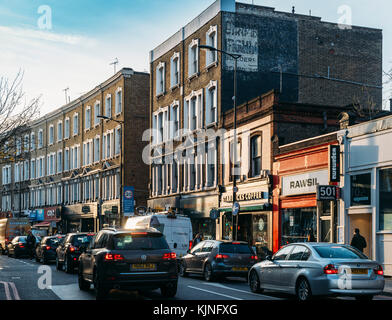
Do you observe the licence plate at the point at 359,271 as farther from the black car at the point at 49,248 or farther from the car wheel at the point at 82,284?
the black car at the point at 49,248

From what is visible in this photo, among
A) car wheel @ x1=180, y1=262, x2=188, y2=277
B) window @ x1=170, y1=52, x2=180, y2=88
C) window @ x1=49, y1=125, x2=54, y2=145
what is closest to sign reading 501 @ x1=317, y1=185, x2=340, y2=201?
car wheel @ x1=180, y1=262, x2=188, y2=277

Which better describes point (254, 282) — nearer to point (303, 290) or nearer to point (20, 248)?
point (303, 290)

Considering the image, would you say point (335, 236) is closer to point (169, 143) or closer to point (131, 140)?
point (169, 143)

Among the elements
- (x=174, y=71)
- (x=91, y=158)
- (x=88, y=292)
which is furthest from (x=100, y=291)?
(x=91, y=158)

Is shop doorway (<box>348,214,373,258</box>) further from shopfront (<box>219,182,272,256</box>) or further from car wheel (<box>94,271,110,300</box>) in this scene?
car wheel (<box>94,271,110,300</box>)

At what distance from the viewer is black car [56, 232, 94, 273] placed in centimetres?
2580

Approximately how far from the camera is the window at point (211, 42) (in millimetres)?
39487

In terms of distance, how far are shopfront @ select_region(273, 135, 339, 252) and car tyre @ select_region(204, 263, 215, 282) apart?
6.13 meters

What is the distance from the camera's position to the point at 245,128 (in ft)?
117

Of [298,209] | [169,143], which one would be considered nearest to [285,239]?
[298,209]

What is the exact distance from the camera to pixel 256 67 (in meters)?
39.2

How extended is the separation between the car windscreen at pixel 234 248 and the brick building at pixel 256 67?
50.3 feet

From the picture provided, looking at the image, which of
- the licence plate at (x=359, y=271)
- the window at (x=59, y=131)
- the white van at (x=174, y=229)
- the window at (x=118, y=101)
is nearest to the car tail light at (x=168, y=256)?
the licence plate at (x=359, y=271)

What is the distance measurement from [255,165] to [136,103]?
22.7 metres
